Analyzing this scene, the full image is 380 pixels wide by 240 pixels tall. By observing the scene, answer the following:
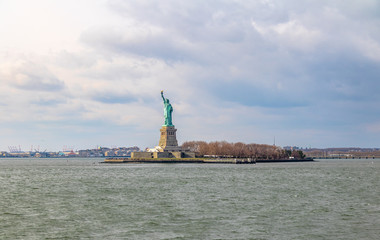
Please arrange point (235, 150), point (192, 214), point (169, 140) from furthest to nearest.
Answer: point (235, 150), point (169, 140), point (192, 214)

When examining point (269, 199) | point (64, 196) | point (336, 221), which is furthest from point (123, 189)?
point (336, 221)

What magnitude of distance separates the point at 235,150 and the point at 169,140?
28.3 m

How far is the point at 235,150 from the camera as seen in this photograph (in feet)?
518

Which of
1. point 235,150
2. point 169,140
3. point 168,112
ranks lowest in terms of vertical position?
point 235,150

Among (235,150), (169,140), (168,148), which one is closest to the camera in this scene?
(168,148)

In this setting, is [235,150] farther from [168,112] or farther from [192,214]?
[192,214]

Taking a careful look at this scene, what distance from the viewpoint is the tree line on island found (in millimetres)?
155988

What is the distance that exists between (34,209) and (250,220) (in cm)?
1514

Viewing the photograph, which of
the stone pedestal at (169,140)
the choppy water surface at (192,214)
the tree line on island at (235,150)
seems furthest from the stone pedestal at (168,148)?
the choppy water surface at (192,214)

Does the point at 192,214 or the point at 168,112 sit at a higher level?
the point at 168,112

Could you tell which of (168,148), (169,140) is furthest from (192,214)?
(169,140)

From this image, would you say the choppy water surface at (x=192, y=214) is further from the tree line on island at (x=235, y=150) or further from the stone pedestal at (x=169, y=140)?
the tree line on island at (x=235, y=150)

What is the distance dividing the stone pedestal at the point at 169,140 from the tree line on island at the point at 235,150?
8699mm

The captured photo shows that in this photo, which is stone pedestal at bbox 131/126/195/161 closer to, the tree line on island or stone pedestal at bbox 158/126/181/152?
stone pedestal at bbox 158/126/181/152
